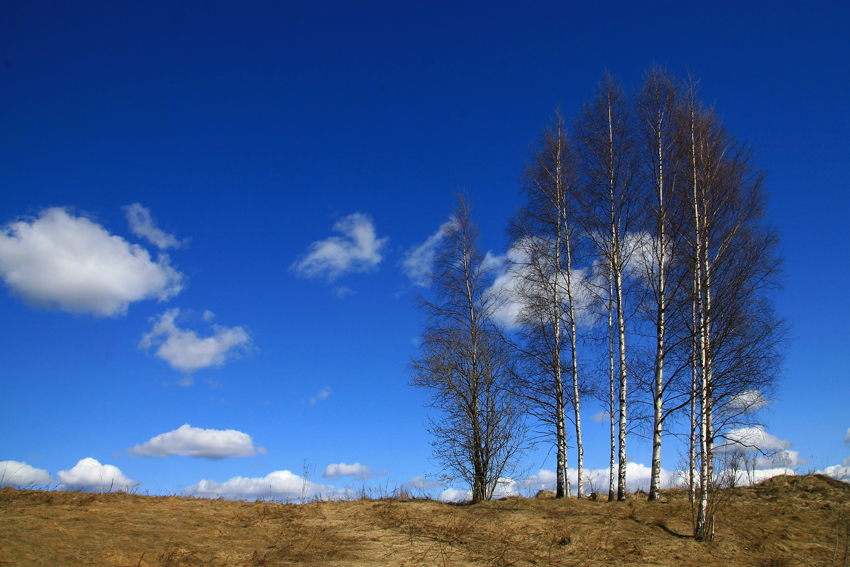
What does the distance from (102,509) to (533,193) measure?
13992mm

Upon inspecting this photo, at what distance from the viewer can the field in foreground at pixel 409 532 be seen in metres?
7.88

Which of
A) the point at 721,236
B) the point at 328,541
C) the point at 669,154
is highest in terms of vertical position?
the point at 669,154

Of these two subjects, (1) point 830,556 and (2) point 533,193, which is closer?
(1) point 830,556

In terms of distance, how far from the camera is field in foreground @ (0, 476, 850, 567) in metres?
7.88

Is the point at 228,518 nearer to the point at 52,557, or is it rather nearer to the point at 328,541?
the point at 328,541

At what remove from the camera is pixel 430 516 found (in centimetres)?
1170

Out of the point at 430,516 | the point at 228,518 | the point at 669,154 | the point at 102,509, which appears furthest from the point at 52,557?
the point at 669,154

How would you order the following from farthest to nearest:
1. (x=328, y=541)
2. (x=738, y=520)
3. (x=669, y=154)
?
(x=669, y=154)
(x=738, y=520)
(x=328, y=541)

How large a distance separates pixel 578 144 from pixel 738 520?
10.9 metres

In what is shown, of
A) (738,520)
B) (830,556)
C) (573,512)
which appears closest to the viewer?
(830,556)

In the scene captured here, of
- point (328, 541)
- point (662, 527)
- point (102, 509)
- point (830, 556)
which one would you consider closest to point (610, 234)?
point (662, 527)

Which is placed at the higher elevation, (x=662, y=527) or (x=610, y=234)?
(x=610, y=234)

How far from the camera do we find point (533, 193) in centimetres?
1641

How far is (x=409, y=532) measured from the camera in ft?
33.7
